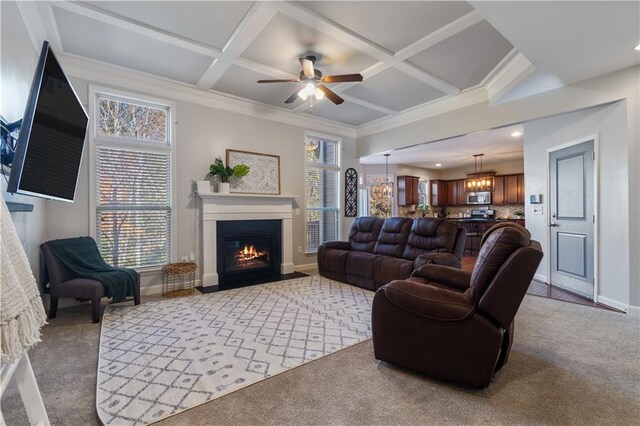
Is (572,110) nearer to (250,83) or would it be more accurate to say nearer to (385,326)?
(385,326)

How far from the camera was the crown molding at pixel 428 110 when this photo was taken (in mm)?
4512

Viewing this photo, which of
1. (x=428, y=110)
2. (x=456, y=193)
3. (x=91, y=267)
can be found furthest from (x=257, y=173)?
(x=456, y=193)

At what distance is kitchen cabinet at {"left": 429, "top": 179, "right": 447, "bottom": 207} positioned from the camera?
35.1 ft

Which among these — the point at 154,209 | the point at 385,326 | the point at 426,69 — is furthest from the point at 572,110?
the point at 154,209

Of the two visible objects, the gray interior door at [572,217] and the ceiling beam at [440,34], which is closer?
the ceiling beam at [440,34]

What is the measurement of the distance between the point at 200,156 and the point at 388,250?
10.4 feet

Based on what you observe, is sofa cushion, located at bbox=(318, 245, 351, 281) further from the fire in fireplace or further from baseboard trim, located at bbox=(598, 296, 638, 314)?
baseboard trim, located at bbox=(598, 296, 638, 314)

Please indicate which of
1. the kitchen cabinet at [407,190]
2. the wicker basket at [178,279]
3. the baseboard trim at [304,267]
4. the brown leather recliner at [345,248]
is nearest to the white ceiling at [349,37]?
the brown leather recliner at [345,248]

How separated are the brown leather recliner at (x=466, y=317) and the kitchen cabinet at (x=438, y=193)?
9132 mm

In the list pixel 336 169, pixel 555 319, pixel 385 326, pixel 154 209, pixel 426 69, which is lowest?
pixel 555 319

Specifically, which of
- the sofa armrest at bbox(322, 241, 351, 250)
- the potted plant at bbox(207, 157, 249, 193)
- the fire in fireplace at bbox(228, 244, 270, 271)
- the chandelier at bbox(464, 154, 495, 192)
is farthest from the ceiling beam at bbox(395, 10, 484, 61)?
the chandelier at bbox(464, 154, 495, 192)

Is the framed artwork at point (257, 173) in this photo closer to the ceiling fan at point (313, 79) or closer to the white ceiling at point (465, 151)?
the ceiling fan at point (313, 79)

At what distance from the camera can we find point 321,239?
6.18 m

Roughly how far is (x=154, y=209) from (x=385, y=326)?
3588 millimetres
